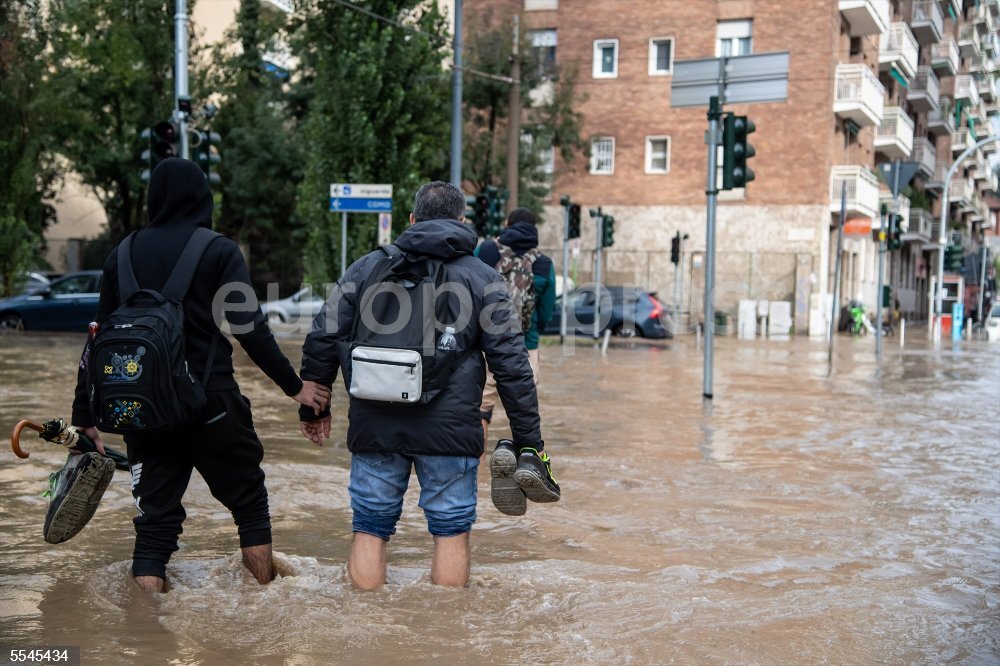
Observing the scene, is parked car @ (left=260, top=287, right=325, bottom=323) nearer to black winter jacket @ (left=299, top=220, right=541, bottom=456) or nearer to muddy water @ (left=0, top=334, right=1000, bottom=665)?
muddy water @ (left=0, top=334, right=1000, bottom=665)

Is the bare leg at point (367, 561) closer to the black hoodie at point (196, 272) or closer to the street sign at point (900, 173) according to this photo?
the black hoodie at point (196, 272)

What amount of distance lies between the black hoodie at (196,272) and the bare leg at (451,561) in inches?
39.6

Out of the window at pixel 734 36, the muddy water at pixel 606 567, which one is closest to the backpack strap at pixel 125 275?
the muddy water at pixel 606 567

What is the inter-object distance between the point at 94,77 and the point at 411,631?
34396mm

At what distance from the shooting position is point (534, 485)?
15.2 ft

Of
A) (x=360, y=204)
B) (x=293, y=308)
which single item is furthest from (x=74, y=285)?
(x=293, y=308)

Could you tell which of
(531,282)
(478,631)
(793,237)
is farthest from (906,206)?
(478,631)

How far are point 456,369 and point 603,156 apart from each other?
38.3 meters

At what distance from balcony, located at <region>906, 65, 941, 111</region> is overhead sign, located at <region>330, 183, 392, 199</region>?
41.9 meters

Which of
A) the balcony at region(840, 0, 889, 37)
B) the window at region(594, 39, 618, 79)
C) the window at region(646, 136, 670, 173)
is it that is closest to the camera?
the balcony at region(840, 0, 889, 37)

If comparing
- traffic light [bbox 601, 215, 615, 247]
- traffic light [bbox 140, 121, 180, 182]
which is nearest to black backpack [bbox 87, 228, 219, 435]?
traffic light [bbox 140, 121, 180, 182]

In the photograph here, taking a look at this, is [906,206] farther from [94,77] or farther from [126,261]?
[126,261]

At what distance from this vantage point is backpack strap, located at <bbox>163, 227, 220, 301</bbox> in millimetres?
4602

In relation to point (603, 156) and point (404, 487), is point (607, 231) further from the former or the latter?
point (404, 487)
